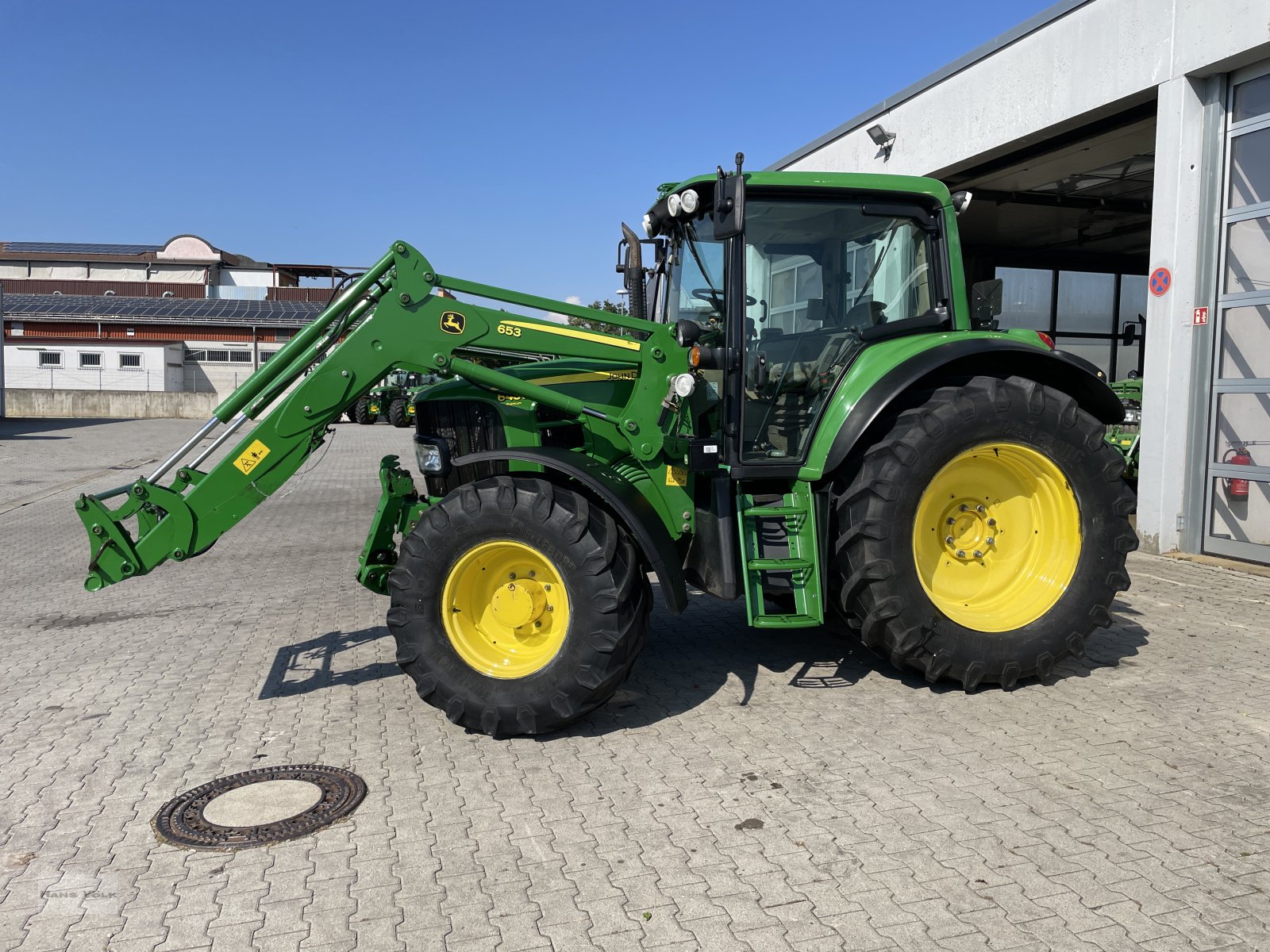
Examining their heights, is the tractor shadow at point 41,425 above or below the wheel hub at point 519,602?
above

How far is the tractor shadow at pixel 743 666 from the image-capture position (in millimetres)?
4691

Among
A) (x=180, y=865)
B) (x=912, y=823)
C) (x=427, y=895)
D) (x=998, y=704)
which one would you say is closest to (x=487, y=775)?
(x=427, y=895)

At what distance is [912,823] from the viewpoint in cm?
343

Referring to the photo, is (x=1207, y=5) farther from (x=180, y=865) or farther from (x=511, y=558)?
(x=180, y=865)

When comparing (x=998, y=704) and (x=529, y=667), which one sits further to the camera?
(x=998, y=704)

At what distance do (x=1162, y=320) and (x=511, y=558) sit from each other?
6.76 metres

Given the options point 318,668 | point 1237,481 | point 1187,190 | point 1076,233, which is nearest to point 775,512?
point 318,668

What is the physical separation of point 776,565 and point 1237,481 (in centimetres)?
576

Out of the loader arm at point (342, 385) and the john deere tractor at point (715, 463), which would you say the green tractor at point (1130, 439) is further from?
the loader arm at point (342, 385)

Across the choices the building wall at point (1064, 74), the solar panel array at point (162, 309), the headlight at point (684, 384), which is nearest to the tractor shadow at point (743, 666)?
the headlight at point (684, 384)

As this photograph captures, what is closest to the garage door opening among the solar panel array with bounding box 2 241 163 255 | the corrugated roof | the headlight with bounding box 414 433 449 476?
the headlight with bounding box 414 433 449 476

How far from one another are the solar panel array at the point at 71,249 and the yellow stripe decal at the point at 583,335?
68.9 meters

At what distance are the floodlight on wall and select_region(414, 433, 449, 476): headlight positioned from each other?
9.43m

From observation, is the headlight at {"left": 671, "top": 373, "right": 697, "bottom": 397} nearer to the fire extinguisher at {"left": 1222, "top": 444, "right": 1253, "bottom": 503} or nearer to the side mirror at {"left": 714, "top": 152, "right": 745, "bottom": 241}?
the side mirror at {"left": 714, "top": 152, "right": 745, "bottom": 241}
